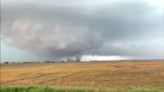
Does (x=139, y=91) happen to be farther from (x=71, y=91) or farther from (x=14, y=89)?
(x=14, y=89)

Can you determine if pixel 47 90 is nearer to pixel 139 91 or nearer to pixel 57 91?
pixel 57 91

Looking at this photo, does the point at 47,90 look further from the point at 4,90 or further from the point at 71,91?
the point at 4,90

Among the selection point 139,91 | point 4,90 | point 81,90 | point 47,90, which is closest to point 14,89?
point 4,90

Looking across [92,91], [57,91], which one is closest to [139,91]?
[92,91]

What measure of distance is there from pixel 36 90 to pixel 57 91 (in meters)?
1.25

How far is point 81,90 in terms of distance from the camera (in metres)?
21.6

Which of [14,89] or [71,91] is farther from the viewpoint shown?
[14,89]

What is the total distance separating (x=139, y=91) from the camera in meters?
21.4

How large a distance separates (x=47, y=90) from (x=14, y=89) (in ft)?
7.81

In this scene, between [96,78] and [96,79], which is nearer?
[96,79]

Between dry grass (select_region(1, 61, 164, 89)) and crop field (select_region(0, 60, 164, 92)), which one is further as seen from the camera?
dry grass (select_region(1, 61, 164, 89))

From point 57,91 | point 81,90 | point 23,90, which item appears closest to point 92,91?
point 81,90

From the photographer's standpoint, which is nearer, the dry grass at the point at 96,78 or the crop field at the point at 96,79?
the crop field at the point at 96,79

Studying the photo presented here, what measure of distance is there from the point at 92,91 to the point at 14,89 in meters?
4.80
